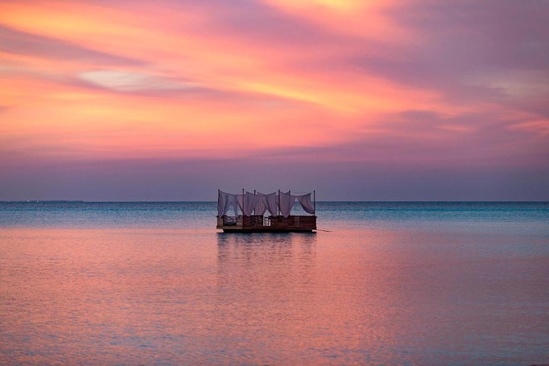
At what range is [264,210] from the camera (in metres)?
59.1

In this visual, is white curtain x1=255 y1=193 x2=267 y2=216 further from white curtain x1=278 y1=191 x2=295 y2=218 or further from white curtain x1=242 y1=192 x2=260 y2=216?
white curtain x1=278 y1=191 x2=295 y2=218

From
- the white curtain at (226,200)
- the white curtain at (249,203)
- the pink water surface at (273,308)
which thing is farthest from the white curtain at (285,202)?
the pink water surface at (273,308)

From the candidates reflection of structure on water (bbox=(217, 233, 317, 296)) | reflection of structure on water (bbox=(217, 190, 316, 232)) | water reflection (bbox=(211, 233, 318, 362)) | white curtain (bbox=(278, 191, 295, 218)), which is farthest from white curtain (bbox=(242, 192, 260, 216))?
water reflection (bbox=(211, 233, 318, 362))

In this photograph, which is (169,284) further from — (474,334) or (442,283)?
(474,334)

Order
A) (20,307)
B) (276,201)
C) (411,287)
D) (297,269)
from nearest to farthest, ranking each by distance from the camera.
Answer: (20,307) < (411,287) < (297,269) < (276,201)

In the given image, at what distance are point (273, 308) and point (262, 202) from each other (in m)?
36.1

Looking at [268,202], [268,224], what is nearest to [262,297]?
[268,202]

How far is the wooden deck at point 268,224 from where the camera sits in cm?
5931

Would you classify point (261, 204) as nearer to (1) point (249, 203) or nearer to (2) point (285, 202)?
(1) point (249, 203)

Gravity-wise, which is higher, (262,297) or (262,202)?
(262,202)

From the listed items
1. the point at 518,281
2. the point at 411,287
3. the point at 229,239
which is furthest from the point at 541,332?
the point at 229,239

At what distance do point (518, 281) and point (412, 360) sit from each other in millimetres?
15659

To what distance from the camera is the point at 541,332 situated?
18766 millimetres

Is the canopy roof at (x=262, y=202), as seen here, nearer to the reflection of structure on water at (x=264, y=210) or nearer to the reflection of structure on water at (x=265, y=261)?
the reflection of structure on water at (x=264, y=210)
